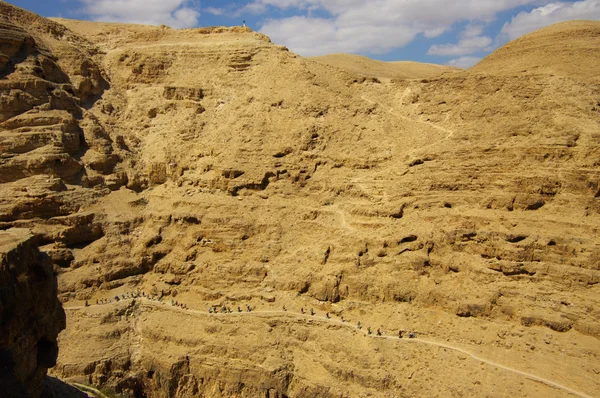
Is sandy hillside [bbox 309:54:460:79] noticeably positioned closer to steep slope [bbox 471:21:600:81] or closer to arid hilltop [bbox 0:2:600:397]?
steep slope [bbox 471:21:600:81]

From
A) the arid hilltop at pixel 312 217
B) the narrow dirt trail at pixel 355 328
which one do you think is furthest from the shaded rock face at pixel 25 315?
the narrow dirt trail at pixel 355 328

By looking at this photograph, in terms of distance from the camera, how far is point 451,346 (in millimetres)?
17344

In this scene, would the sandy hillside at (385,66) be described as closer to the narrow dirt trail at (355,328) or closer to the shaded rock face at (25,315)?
the narrow dirt trail at (355,328)

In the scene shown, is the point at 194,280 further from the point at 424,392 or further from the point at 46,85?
the point at 46,85

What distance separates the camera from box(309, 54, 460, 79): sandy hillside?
40312mm

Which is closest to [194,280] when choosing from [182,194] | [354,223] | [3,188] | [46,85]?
[182,194]

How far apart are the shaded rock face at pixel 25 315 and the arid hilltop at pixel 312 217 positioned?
8494 mm

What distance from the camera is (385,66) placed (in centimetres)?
4422

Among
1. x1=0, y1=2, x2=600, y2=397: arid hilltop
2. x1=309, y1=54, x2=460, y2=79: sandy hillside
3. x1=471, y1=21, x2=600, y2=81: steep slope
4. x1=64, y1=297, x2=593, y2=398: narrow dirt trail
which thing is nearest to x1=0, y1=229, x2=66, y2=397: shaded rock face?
x1=0, y1=2, x2=600, y2=397: arid hilltop

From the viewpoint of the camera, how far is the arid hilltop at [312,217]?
57.6 ft

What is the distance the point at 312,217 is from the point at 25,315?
13.8m

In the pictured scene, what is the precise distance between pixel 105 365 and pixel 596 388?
18302 mm

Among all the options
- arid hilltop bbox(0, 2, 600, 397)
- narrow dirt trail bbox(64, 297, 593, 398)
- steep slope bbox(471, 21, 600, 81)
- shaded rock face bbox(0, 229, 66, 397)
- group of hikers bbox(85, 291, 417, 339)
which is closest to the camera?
shaded rock face bbox(0, 229, 66, 397)

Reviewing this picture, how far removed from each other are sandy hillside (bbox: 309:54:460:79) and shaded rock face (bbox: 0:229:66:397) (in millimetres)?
31402
